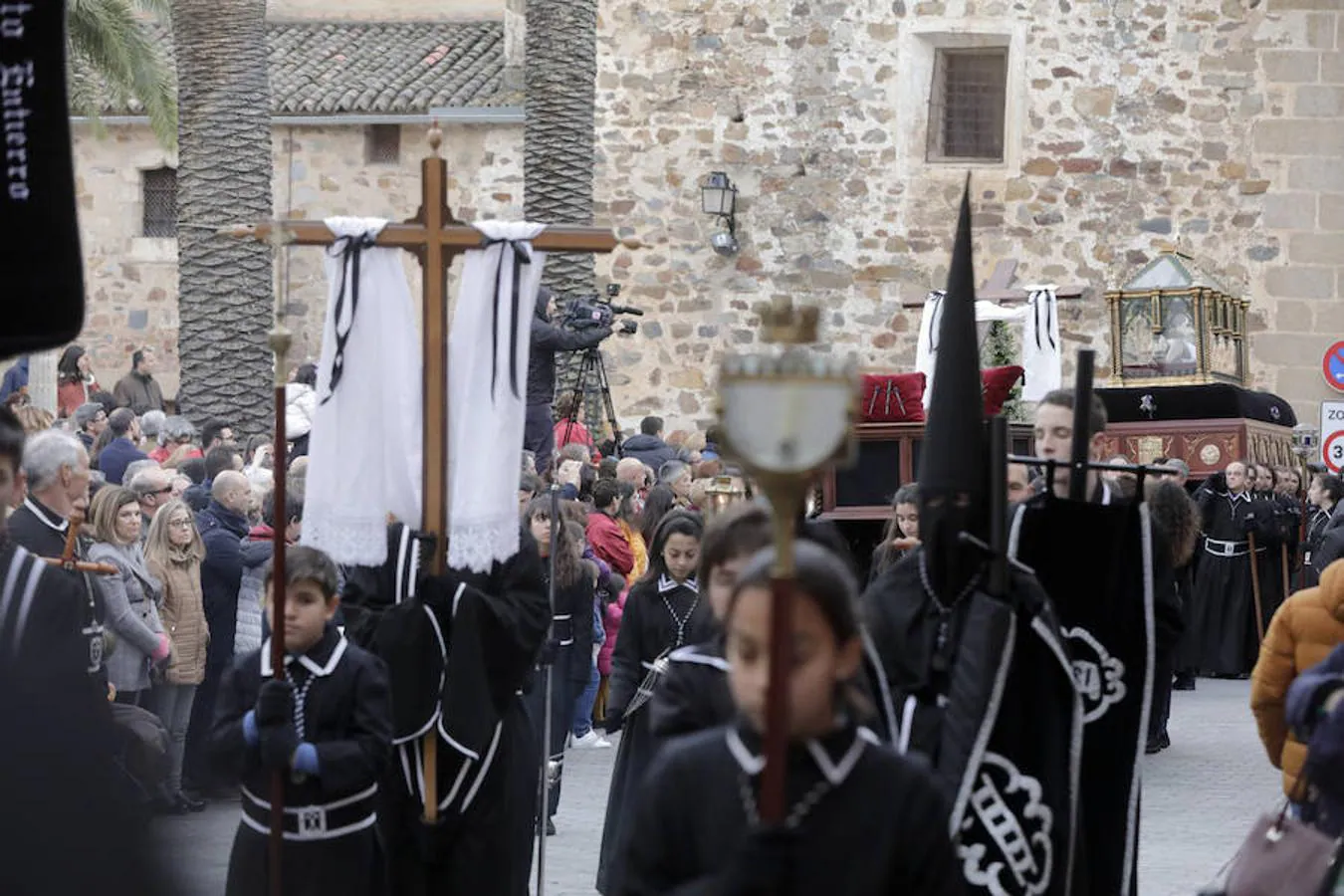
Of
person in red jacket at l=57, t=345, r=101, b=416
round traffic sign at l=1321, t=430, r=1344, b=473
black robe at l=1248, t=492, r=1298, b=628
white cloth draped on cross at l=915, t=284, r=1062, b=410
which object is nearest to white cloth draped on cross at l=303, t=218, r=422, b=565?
white cloth draped on cross at l=915, t=284, r=1062, b=410

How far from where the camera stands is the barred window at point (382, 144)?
97.0 feet

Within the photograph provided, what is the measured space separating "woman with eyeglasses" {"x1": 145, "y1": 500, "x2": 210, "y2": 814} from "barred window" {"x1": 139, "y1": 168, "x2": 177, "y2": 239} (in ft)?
68.4

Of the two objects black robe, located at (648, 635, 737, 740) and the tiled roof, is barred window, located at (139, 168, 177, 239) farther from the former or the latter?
black robe, located at (648, 635, 737, 740)

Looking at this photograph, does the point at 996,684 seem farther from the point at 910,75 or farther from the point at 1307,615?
the point at 910,75

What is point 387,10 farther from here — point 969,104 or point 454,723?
point 454,723

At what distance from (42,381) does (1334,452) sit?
1197 centimetres

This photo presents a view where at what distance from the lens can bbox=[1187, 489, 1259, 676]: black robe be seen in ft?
64.6

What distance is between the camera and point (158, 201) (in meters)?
31.6

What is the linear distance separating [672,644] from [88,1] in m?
14.9

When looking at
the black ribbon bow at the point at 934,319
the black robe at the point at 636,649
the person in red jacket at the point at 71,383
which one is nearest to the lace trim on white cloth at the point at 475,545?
the black robe at the point at 636,649

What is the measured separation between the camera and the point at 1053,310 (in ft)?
66.5

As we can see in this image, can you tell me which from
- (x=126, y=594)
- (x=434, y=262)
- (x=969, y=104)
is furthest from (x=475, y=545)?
(x=969, y=104)

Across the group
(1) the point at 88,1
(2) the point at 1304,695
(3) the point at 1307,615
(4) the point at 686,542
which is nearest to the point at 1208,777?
(4) the point at 686,542

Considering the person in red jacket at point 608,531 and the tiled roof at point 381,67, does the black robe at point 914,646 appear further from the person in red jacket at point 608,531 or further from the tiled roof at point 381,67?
the tiled roof at point 381,67
